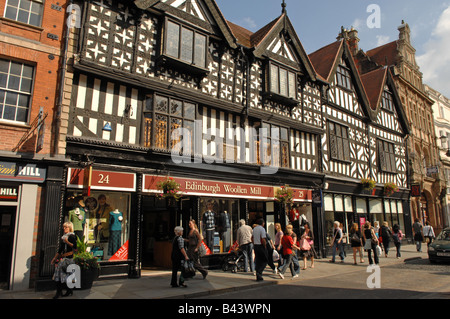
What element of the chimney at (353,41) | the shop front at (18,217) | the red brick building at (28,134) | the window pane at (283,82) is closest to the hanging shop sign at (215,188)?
the red brick building at (28,134)

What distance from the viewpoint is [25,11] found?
30.7 feet

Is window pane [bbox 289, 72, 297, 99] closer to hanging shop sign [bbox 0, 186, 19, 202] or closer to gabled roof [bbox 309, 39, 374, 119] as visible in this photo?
gabled roof [bbox 309, 39, 374, 119]

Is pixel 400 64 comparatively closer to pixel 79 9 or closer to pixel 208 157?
pixel 208 157

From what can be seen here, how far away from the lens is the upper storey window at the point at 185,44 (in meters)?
11.7

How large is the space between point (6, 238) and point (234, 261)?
23.3 feet

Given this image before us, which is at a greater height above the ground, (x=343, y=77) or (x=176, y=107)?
(x=343, y=77)

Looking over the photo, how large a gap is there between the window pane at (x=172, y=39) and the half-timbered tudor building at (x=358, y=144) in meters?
9.53

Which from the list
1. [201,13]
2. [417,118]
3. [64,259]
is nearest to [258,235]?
[64,259]

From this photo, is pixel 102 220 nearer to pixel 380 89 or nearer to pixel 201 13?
pixel 201 13

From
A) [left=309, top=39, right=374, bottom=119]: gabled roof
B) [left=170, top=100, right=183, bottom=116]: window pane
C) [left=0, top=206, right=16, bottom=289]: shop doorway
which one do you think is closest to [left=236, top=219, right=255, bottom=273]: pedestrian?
[left=170, top=100, right=183, bottom=116]: window pane

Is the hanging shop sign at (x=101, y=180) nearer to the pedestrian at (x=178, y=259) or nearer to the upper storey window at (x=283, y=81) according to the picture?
the pedestrian at (x=178, y=259)

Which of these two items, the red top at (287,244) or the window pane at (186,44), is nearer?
the red top at (287,244)

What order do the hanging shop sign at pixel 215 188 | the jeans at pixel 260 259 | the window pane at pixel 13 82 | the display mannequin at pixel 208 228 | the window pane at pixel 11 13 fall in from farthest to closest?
the display mannequin at pixel 208 228, the hanging shop sign at pixel 215 188, the jeans at pixel 260 259, the window pane at pixel 11 13, the window pane at pixel 13 82
